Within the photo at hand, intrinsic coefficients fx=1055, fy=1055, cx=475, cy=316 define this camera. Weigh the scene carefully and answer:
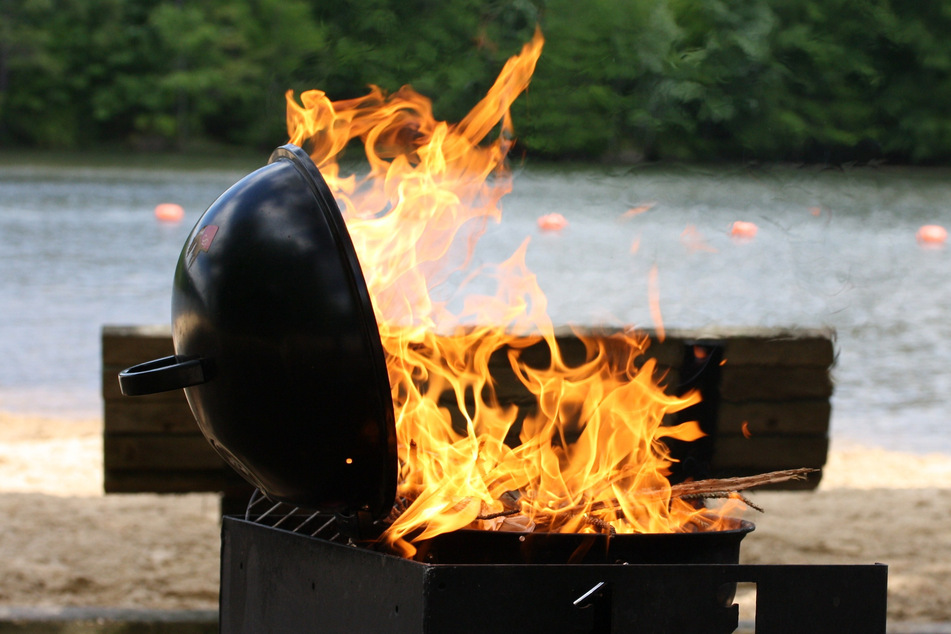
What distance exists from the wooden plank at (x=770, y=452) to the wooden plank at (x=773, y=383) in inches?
4.8

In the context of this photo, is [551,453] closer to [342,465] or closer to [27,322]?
[342,465]

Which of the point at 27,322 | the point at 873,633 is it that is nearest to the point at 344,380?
the point at 873,633

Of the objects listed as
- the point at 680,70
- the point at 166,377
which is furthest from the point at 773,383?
the point at 166,377

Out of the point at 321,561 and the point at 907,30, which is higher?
the point at 907,30

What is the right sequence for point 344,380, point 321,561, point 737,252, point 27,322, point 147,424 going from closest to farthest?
point 344,380 < point 321,561 < point 147,424 < point 27,322 < point 737,252

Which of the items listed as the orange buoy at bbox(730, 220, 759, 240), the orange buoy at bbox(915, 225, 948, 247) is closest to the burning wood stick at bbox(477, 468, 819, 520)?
the orange buoy at bbox(730, 220, 759, 240)

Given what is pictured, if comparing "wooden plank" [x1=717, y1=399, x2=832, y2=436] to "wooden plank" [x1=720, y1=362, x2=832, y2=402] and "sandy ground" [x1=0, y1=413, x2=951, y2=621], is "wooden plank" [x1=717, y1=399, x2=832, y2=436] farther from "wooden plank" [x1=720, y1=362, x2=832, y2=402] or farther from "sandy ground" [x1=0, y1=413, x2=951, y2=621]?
"sandy ground" [x1=0, y1=413, x2=951, y2=621]

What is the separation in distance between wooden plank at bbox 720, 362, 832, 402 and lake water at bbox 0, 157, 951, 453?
44 centimetres

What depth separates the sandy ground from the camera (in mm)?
2975

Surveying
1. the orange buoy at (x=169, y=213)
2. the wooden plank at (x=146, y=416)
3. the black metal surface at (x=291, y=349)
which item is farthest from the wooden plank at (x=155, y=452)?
the orange buoy at (x=169, y=213)

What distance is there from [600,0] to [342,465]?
3.56m

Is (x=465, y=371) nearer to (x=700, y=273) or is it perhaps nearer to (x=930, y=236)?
(x=700, y=273)

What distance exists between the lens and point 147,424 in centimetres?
279

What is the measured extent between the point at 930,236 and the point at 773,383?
13605 millimetres
